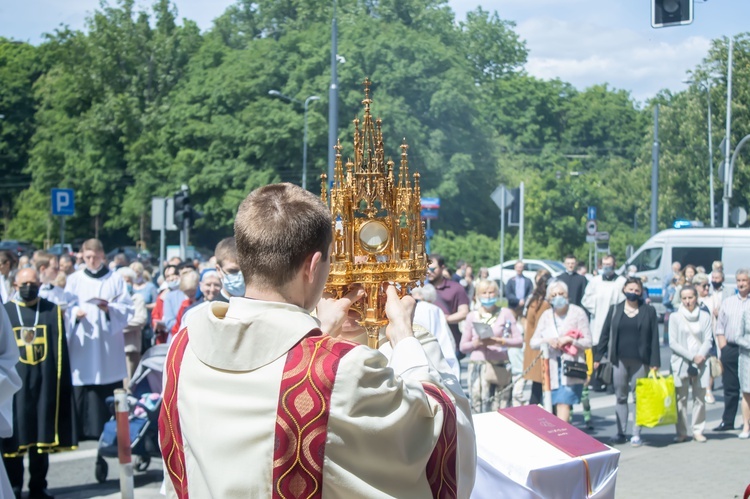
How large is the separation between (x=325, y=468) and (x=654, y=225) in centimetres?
3029

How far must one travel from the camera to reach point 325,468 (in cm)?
250

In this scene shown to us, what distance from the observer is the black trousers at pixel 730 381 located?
11.8 meters

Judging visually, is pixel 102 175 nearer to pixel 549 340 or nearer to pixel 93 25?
pixel 93 25

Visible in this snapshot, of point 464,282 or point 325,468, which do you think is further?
point 464,282

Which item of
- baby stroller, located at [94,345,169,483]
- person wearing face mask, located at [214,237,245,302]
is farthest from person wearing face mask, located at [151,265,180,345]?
person wearing face mask, located at [214,237,245,302]

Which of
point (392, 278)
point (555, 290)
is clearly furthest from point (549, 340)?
point (392, 278)

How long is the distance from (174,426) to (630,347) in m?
8.77

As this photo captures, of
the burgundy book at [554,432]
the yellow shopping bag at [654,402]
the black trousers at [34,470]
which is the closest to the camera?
the burgundy book at [554,432]

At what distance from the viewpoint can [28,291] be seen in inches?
320

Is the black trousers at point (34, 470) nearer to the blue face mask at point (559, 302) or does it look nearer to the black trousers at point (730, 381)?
the blue face mask at point (559, 302)

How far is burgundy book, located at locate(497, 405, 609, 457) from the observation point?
4.41 metres

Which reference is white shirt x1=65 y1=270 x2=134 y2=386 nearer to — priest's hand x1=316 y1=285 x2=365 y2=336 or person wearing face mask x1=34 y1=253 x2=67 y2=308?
person wearing face mask x1=34 y1=253 x2=67 y2=308

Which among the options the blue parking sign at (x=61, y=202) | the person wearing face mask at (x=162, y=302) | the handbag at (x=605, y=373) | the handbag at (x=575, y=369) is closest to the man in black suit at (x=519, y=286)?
the handbag at (x=605, y=373)

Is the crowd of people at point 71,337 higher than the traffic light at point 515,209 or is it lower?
lower
